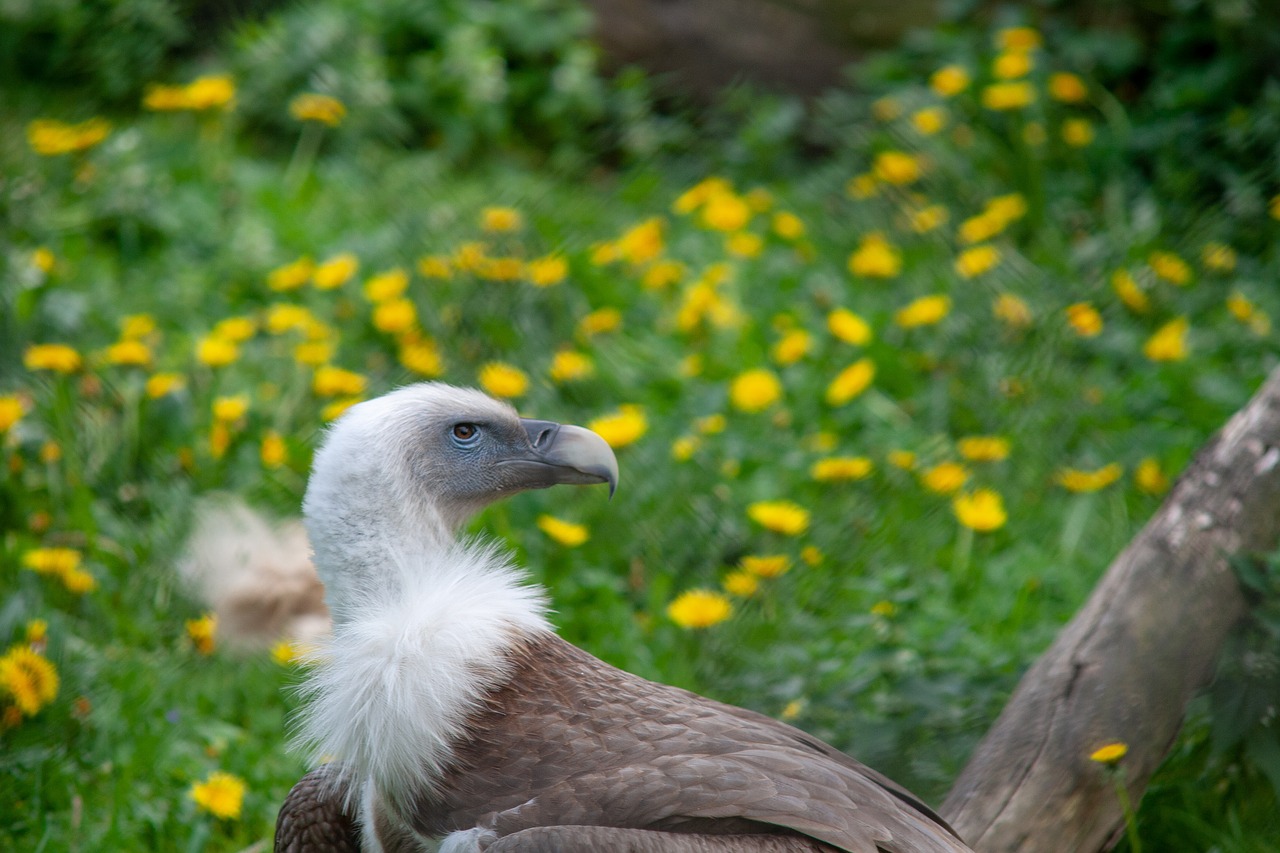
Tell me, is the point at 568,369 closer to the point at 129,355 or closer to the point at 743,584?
the point at 743,584

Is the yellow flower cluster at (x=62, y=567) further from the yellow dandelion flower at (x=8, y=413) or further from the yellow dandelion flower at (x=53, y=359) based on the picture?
the yellow dandelion flower at (x=53, y=359)

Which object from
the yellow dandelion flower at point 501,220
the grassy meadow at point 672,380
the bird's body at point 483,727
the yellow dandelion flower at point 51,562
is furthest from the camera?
the yellow dandelion flower at point 501,220

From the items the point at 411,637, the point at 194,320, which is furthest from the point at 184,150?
the point at 411,637

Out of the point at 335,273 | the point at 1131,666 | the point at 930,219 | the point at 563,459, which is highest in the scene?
the point at 563,459

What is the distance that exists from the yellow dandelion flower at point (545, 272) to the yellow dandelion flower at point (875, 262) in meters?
1.11

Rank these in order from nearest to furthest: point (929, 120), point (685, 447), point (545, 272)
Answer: point (685, 447) < point (545, 272) < point (929, 120)

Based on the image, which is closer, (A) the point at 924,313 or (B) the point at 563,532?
(B) the point at 563,532

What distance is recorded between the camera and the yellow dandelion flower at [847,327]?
4.32 m

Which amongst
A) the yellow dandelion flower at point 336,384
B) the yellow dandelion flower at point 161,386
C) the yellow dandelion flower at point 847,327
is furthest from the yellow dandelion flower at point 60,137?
the yellow dandelion flower at point 847,327

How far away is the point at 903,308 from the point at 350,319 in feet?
6.39

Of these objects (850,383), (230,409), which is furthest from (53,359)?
(850,383)

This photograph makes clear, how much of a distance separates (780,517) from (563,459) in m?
0.98

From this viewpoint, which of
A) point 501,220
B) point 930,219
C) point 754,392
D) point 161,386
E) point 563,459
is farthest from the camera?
point 930,219

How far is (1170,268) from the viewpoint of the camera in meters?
4.54
